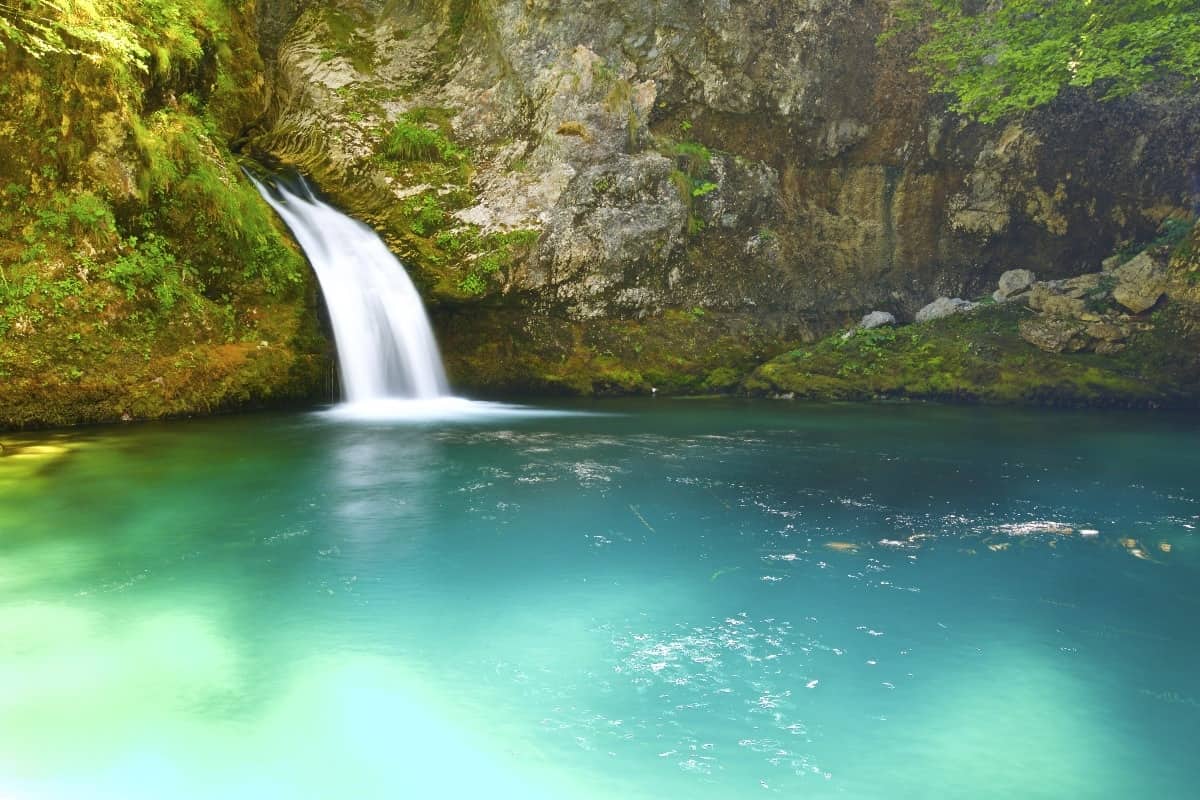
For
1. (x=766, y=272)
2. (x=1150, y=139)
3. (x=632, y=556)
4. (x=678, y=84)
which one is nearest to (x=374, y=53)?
(x=678, y=84)

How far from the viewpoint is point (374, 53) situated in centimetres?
1539

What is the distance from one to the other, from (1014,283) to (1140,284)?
2511 millimetres

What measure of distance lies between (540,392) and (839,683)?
1141cm

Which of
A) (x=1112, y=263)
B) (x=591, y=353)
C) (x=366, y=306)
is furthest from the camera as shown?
(x=1112, y=263)

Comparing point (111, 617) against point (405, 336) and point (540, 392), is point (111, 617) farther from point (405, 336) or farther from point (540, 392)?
point (540, 392)

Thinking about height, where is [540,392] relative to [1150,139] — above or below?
below

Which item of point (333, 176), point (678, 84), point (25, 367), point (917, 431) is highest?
point (678, 84)

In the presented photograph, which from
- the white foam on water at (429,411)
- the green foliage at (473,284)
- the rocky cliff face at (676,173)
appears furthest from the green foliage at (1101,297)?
the green foliage at (473,284)

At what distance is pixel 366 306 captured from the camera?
40.1 feet

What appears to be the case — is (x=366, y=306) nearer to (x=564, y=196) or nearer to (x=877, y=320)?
(x=564, y=196)

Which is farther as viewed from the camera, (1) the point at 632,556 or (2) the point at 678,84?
(2) the point at 678,84

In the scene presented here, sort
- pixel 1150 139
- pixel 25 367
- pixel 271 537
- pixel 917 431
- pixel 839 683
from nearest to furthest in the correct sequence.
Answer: pixel 839 683, pixel 271 537, pixel 25 367, pixel 917 431, pixel 1150 139

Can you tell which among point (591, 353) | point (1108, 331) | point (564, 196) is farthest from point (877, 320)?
point (564, 196)

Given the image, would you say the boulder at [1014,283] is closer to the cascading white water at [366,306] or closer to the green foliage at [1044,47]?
the green foliage at [1044,47]
